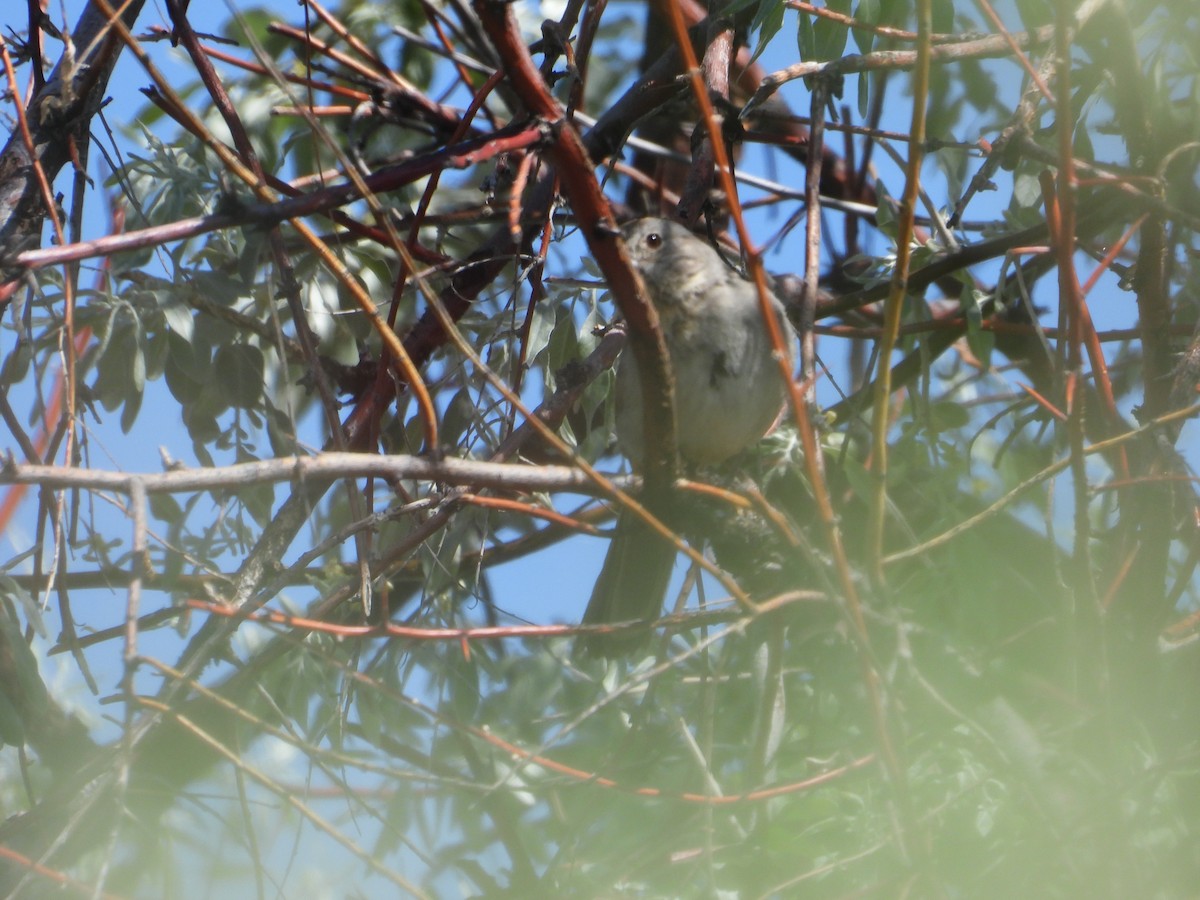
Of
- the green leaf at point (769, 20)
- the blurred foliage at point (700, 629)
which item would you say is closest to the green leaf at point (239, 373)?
the blurred foliage at point (700, 629)

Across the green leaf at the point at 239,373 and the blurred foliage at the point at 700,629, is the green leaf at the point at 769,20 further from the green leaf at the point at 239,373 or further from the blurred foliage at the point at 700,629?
the green leaf at the point at 239,373

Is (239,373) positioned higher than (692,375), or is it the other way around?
(239,373)

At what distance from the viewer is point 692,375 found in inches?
125

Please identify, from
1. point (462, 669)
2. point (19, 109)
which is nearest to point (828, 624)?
point (462, 669)

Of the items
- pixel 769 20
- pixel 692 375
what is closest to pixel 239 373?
pixel 692 375

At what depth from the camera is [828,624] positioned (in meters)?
2.69

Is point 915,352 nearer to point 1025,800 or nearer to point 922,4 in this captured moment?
point 1025,800

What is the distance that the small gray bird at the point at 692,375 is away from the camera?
3133mm

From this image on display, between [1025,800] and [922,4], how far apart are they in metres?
1.35

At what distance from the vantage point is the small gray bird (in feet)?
10.3

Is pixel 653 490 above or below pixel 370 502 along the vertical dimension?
below

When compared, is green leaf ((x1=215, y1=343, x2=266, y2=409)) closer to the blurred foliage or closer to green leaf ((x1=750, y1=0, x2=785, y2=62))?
the blurred foliage

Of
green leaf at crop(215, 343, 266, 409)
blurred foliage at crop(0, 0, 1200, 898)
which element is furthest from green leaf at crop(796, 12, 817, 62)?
green leaf at crop(215, 343, 266, 409)

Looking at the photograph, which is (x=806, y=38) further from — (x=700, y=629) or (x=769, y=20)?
(x=700, y=629)
